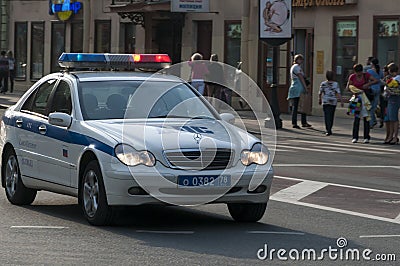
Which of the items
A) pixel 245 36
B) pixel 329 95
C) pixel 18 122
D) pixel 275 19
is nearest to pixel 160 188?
pixel 18 122

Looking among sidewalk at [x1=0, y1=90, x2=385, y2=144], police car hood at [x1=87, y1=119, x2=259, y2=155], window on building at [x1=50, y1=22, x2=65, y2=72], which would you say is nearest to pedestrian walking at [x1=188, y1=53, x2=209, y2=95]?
sidewalk at [x1=0, y1=90, x2=385, y2=144]

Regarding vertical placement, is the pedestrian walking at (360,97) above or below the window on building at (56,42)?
below

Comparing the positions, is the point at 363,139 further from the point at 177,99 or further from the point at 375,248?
the point at 375,248

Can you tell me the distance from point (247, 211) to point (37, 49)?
3462 cm

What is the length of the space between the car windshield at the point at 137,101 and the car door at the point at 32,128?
0.71 m

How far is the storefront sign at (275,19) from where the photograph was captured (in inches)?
1030

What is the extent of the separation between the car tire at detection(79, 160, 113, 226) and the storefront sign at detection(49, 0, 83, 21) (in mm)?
31357

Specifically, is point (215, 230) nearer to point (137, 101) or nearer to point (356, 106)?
point (137, 101)

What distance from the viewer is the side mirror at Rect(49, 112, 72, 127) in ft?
36.6

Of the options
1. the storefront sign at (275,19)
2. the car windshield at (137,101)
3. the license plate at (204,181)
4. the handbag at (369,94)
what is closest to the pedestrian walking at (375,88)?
the handbag at (369,94)

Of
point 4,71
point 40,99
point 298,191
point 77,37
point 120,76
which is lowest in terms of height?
point 298,191

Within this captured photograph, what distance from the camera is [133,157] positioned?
10.2 m

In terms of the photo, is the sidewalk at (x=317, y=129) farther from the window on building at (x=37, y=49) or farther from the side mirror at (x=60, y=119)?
the window on building at (x=37, y=49)

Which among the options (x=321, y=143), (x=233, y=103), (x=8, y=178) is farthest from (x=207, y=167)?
(x=233, y=103)
